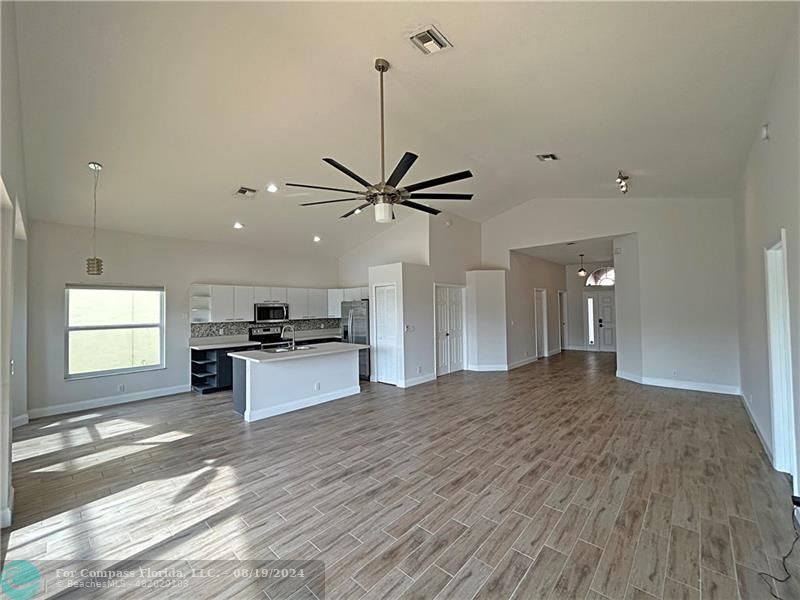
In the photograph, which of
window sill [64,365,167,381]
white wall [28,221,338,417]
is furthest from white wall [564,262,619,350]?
window sill [64,365,167,381]

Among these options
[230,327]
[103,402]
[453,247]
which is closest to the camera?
[103,402]

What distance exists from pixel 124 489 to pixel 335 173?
167 inches

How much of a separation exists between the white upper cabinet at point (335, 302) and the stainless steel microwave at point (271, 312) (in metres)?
1.17

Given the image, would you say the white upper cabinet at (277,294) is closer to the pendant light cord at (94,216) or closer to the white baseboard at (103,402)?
the white baseboard at (103,402)

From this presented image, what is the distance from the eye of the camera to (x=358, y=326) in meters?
7.91

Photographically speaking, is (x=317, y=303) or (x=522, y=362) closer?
(x=317, y=303)

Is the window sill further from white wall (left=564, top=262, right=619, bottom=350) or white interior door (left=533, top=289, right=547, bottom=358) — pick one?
white wall (left=564, top=262, right=619, bottom=350)

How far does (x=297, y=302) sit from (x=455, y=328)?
3622 millimetres

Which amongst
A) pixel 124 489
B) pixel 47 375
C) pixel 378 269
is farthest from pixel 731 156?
pixel 47 375

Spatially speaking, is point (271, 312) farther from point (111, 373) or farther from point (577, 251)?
point (577, 251)

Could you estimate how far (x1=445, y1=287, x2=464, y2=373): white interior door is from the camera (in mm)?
8109

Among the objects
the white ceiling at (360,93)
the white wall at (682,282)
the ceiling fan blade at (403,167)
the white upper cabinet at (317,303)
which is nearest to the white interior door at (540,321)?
the white wall at (682,282)

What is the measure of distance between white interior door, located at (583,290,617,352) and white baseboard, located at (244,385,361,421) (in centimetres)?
829

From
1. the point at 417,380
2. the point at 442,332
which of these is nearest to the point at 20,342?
the point at 417,380
